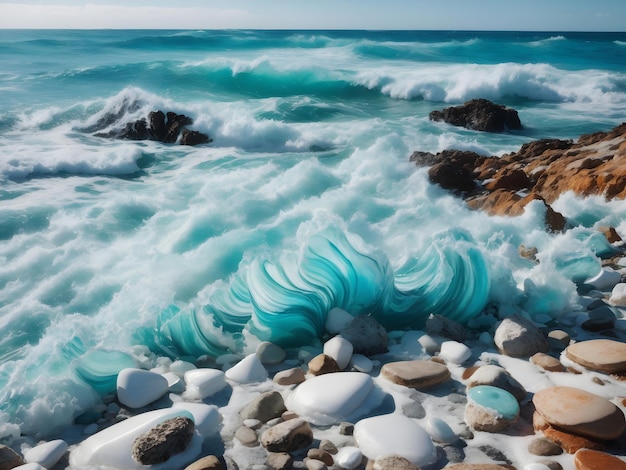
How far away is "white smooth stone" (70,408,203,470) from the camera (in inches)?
78.8

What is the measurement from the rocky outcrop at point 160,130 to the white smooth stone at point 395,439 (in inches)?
360

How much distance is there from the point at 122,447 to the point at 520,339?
2000 millimetres

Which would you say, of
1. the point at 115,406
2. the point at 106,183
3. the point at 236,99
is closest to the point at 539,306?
the point at 115,406

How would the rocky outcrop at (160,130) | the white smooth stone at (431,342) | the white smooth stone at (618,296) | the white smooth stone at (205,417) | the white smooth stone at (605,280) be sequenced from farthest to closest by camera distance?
the rocky outcrop at (160,130) → the white smooth stone at (605,280) → the white smooth stone at (618,296) → the white smooth stone at (431,342) → the white smooth stone at (205,417)

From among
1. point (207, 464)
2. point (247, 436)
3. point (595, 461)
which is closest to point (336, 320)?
point (247, 436)

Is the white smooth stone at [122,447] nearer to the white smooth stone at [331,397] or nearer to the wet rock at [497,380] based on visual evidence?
the white smooth stone at [331,397]

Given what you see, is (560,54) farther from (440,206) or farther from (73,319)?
(73,319)

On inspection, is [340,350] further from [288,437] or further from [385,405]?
[288,437]

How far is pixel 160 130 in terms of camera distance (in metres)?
11.0

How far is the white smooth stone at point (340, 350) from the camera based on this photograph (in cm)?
267

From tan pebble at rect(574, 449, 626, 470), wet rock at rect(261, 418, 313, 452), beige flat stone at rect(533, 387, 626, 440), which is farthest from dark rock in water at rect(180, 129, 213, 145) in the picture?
tan pebble at rect(574, 449, 626, 470)

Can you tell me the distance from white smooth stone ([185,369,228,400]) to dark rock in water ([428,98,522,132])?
10.4m

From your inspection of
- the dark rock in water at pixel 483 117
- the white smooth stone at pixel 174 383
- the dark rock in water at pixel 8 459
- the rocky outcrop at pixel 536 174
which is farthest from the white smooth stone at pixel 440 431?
the dark rock in water at pixel 483 117

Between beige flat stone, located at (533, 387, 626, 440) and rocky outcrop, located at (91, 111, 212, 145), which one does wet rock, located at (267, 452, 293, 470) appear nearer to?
beige flat stone, located at (533, 387, 626, 440)
